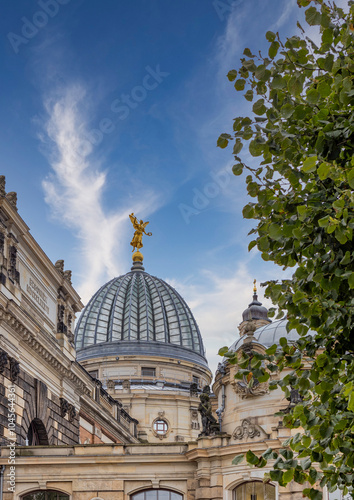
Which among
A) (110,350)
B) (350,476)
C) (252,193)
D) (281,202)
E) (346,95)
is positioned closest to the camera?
(346,95)

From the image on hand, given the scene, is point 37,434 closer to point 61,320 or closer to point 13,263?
point 61,320

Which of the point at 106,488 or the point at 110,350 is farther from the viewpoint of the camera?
the point at 110,350

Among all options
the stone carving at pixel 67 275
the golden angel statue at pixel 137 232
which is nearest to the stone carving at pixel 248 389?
the stone carving at pixel 67 275

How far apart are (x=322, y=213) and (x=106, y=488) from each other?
21583mm

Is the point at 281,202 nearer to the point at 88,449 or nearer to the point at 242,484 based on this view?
the point at 242,484

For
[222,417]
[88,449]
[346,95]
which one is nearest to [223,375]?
[222,417]

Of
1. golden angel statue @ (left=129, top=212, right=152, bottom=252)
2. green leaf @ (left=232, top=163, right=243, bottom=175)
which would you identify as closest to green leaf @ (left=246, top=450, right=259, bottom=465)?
green leaf @ (left=232, top=163, right=243, bottom=175)

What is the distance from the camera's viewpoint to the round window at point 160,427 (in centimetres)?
6575

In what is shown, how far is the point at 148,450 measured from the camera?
29.0 meters

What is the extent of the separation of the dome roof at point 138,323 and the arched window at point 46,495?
4289 centimetres

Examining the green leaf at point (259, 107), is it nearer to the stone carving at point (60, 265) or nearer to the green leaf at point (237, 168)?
the green leaf at point (237, 168)

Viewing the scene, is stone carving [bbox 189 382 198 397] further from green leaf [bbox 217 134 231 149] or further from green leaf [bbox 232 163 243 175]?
green leaf [bbox 217 134 231 149]

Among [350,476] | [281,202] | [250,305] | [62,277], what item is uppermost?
[250,305]

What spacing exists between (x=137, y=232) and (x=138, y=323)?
41.2ft
